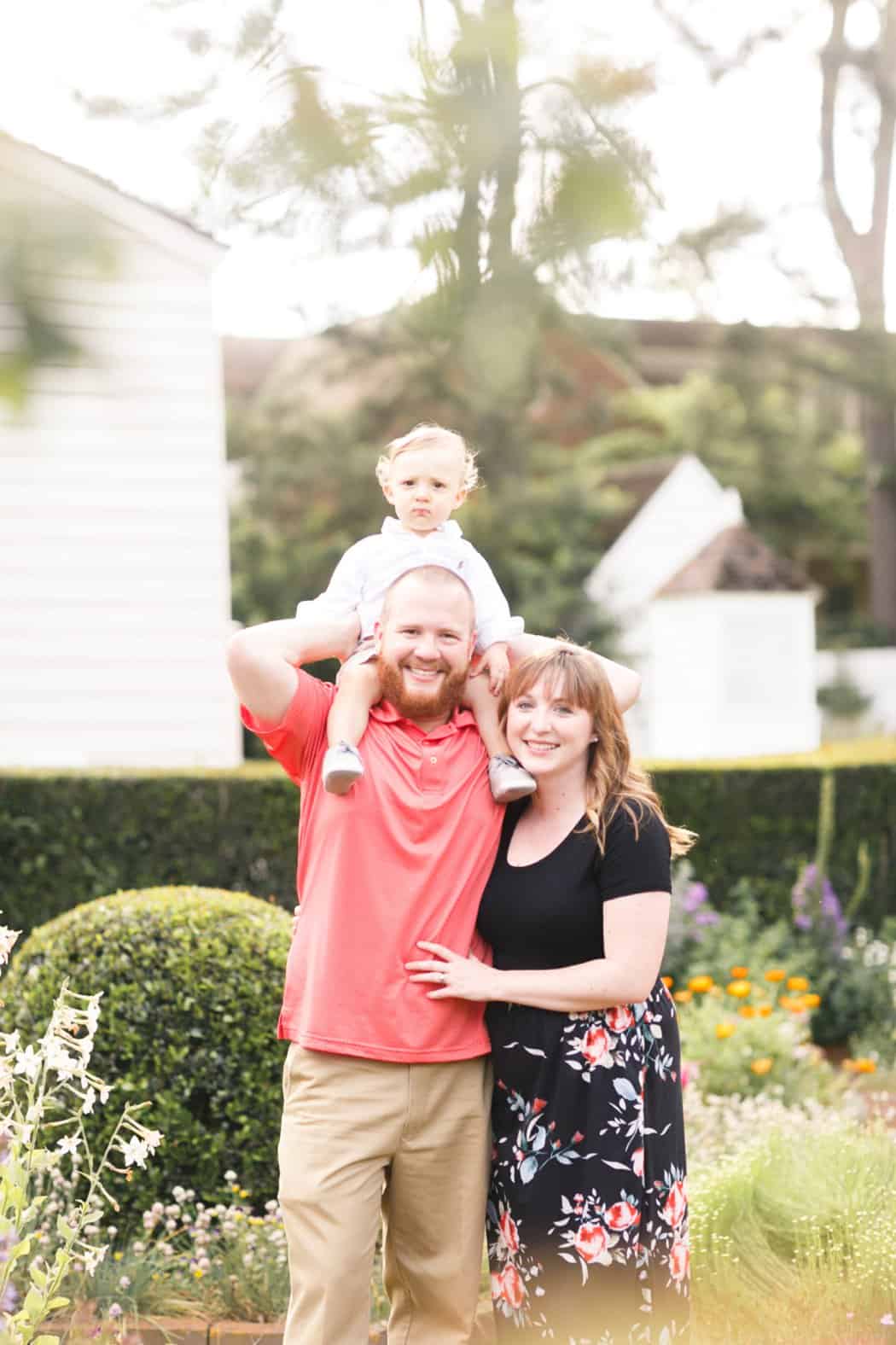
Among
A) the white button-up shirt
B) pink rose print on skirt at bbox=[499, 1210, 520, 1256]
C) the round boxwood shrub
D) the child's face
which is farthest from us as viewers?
the round boxwood shrub

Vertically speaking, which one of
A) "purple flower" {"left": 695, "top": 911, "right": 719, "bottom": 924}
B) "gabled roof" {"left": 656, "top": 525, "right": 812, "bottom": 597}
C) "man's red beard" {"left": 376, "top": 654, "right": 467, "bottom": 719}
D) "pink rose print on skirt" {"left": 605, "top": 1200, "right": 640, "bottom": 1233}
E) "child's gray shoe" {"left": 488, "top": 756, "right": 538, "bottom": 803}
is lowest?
"purple flower" {"left": 695, "top": 911, "right": 719, "bottom": 924}

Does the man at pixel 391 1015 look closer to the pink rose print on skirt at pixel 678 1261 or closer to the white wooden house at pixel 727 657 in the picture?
the pink rose print on skirt at pixel 678 1261

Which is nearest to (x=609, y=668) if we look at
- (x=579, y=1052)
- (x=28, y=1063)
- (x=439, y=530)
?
(x=439, y=530)

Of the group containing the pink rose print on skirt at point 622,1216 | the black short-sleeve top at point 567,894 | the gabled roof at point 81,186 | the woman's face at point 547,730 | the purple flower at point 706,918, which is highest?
the gabled roof at point 81,186

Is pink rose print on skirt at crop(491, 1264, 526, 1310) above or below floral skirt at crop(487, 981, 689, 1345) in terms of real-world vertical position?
below

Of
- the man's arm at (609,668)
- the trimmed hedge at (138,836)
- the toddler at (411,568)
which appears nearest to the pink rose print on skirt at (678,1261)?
the toddler at (411,568)

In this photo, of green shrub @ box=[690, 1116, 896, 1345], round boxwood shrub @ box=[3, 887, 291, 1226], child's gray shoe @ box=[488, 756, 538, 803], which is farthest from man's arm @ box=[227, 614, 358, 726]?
green shrub @ box=[690, 1116, 896, 1345]

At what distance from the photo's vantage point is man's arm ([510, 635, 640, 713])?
9.14 ft

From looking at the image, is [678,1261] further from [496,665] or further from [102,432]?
[102,432]

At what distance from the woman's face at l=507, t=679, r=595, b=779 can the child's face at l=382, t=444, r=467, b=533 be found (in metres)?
0.55

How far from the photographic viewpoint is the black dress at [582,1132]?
8.20 feet

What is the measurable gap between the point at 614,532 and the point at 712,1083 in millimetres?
13730

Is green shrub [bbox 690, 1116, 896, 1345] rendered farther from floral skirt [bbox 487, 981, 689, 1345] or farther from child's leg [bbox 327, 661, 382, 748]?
child's leg [bbox 327, 661, 382, 748]

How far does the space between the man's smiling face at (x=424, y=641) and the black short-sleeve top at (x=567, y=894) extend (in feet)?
1.15
